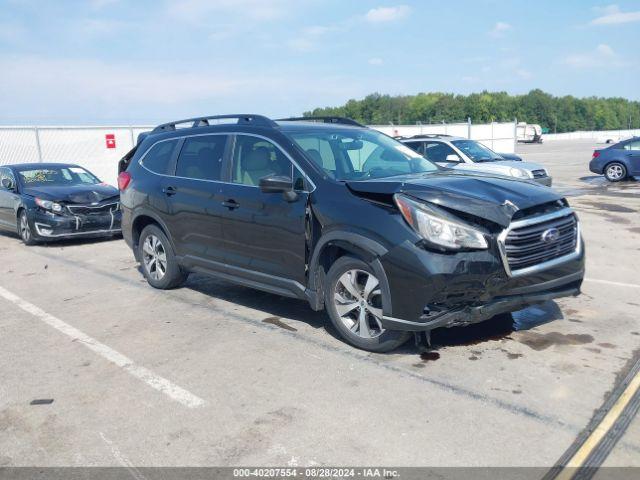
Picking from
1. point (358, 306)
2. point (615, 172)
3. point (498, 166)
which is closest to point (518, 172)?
point (498, 166)

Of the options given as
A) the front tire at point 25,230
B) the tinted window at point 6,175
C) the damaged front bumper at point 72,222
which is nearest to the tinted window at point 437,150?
the damaged front bumper at point 72,222

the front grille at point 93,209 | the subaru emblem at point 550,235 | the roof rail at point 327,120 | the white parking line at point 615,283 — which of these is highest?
the roof rail at point 327,120

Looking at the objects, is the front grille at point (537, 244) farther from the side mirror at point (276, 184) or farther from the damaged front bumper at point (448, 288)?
the side mirror at point (276, 184)

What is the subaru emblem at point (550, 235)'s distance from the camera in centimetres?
449

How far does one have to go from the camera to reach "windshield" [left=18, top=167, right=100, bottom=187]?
11422 mm

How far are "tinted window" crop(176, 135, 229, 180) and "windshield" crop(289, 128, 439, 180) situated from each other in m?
0.96

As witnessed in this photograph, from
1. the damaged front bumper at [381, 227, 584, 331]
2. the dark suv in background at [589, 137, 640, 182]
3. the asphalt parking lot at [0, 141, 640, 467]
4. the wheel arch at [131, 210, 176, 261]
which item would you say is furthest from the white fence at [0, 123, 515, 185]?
the damaged front bumper at [381, 227, 584, 331]

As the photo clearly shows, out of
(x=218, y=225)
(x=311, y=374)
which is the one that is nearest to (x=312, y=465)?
(x=311, y=374)

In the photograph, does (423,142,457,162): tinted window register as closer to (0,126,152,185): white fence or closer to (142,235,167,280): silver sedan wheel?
(142,235,167,280): silver sedan wheel

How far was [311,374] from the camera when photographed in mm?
4375

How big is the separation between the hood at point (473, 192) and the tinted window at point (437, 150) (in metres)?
8.73

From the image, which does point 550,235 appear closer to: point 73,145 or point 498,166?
point 498,166

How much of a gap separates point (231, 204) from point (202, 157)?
858 millimetres

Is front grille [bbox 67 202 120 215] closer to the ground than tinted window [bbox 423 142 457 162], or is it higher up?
closer to the ground
